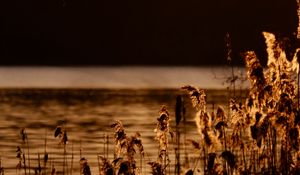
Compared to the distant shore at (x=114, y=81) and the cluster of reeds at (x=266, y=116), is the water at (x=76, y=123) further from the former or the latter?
the distant shore at (x=114, y=81)

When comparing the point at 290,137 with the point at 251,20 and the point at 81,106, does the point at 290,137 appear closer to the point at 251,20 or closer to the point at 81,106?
the point at 81,106

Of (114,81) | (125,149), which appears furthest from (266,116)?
(114,81)

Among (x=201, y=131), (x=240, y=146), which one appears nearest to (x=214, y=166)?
(x=201, y=131)

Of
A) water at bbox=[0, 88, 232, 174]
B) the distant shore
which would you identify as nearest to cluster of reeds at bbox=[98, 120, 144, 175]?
water at bbox=[0, 88, 232, 174]

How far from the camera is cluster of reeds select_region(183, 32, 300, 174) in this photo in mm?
13445

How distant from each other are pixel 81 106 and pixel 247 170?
45.9m

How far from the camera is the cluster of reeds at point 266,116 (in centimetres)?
1345

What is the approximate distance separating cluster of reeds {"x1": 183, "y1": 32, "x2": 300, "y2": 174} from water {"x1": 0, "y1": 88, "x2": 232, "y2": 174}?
11.6 ft

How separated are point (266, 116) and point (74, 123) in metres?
A: 29.7

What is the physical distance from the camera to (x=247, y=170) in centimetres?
1398

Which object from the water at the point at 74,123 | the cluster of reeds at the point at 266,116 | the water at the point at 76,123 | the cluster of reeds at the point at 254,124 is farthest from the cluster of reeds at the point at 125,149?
the water at the point at 74,123

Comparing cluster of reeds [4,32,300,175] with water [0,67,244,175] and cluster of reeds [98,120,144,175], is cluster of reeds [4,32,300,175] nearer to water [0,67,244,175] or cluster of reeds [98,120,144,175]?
cluster of reeds [98,120,144,175]

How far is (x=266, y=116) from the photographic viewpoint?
13.6m

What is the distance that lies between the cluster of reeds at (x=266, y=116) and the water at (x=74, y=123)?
354 cm
